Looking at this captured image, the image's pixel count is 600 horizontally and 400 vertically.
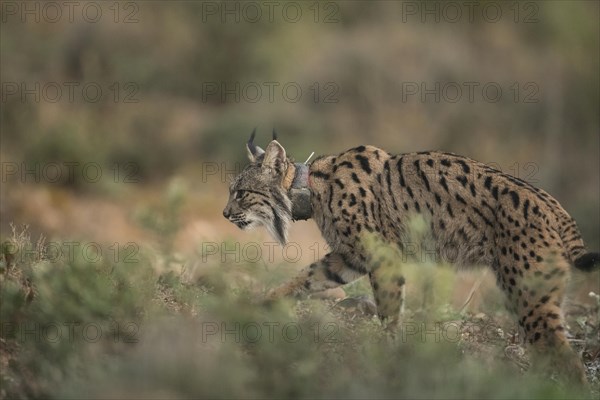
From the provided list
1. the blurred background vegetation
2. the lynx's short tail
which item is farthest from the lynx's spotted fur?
the blurred background vegetation

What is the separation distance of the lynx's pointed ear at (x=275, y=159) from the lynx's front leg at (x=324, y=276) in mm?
908

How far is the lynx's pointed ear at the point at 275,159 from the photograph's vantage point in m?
8.75

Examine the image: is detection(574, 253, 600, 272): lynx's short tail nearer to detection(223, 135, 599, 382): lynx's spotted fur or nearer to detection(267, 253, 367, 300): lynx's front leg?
detection(223, 135, 599, 382): lynx's spotted fur

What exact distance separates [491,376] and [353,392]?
0.87 metres

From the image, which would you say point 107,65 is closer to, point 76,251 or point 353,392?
point 76,251

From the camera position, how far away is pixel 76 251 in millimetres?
7004

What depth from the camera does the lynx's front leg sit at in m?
8.51

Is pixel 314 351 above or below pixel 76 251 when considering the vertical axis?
below

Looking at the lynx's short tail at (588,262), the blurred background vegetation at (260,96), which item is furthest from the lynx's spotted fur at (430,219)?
the blurred background vegetation at (260,96)

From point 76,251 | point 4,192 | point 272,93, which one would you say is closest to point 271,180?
point 76,251

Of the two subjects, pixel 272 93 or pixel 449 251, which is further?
pixel 272 93

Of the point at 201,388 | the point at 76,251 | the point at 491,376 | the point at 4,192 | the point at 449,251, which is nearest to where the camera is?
the point at 201,388

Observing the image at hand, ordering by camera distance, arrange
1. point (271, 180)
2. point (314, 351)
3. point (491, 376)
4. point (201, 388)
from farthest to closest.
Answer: point (271, 180)
point (314, 351)
point (491, 376)
point (201, 388)

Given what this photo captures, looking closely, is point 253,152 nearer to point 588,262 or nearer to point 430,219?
point 430,219
